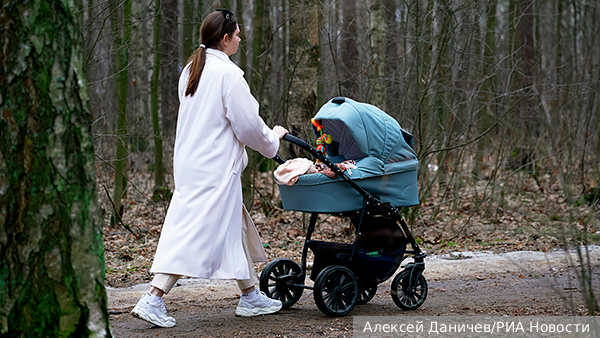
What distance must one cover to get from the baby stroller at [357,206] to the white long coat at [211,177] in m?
0.44

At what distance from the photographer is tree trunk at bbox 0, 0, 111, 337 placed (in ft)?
7.96

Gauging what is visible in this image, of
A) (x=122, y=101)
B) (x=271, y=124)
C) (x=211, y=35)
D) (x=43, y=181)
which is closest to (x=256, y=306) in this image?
(x=211, y=35)

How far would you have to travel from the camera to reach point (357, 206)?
15.0ft

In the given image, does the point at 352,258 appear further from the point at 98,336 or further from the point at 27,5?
the point at 27,5

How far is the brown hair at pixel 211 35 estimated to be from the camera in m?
4.20

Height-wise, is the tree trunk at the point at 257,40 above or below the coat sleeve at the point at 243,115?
above

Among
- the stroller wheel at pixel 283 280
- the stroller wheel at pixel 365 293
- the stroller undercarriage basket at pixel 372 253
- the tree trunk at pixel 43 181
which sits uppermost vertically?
the tree trunk at pixel 43 181

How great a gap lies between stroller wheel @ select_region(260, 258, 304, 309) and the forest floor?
0.11 meters

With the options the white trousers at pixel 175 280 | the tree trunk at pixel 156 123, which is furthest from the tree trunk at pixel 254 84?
the white trousers at pixel 175 280

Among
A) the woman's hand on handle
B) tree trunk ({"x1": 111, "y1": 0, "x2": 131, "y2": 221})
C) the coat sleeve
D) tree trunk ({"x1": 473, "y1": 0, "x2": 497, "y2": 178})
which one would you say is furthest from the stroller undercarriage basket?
tree trunk ({"x1": 111, "y1": 0, "x2": 131, "y2": 221})

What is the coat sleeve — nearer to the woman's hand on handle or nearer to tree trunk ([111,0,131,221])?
the woman's hand on handle

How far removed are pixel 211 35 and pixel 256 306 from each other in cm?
201

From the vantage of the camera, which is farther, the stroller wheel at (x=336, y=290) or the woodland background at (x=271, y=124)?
the stroller wheel at (x=336, y=290)

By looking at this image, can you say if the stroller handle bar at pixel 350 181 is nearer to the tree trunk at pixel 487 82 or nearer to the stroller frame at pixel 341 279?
the stroller frame at pixel 341 279
